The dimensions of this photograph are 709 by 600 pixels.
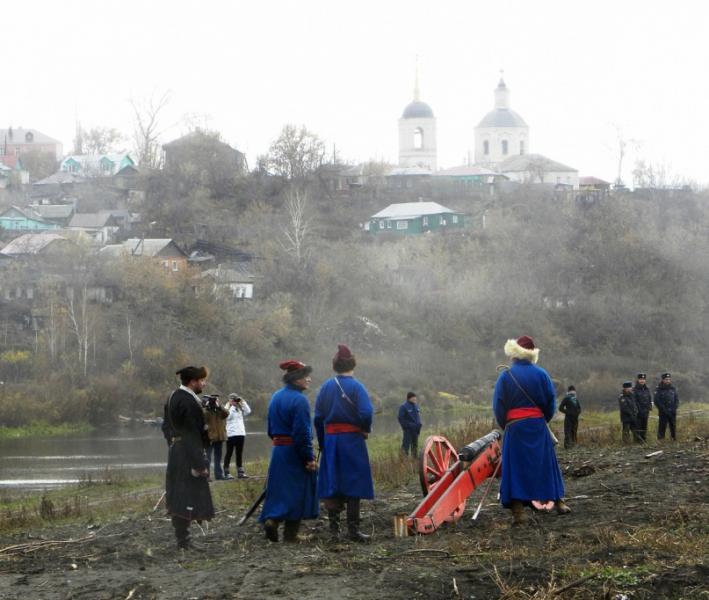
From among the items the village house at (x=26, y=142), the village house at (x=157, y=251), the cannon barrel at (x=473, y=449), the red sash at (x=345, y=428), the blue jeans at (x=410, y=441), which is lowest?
the blue jeans at (x=410, y=441)

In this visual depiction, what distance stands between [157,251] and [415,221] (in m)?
23.5

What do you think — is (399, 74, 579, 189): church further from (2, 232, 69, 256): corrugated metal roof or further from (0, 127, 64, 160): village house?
(2, 232, 69, 256): corrugated metal roof

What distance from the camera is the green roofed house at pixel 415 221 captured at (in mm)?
88438

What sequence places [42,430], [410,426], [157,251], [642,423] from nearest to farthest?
[410,426]
[642,423]
[42,430]
[157,251]

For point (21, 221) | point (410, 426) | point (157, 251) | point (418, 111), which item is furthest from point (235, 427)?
point (418, 111)

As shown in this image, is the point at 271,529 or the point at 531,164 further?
the point at 531,164

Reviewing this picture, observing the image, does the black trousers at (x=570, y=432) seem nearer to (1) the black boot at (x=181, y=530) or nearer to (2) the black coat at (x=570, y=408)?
(2) the black coat at (x=570, y=408)

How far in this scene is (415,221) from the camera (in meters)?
88.9

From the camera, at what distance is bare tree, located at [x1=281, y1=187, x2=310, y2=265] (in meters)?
73.6

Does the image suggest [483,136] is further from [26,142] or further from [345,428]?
[345,428]

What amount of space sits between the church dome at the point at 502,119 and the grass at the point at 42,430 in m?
85.9

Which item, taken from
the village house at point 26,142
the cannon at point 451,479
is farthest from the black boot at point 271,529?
the village house at point 26,142

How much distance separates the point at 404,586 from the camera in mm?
7836

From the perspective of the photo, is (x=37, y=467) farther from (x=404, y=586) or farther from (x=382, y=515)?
(x=404, y=586)
